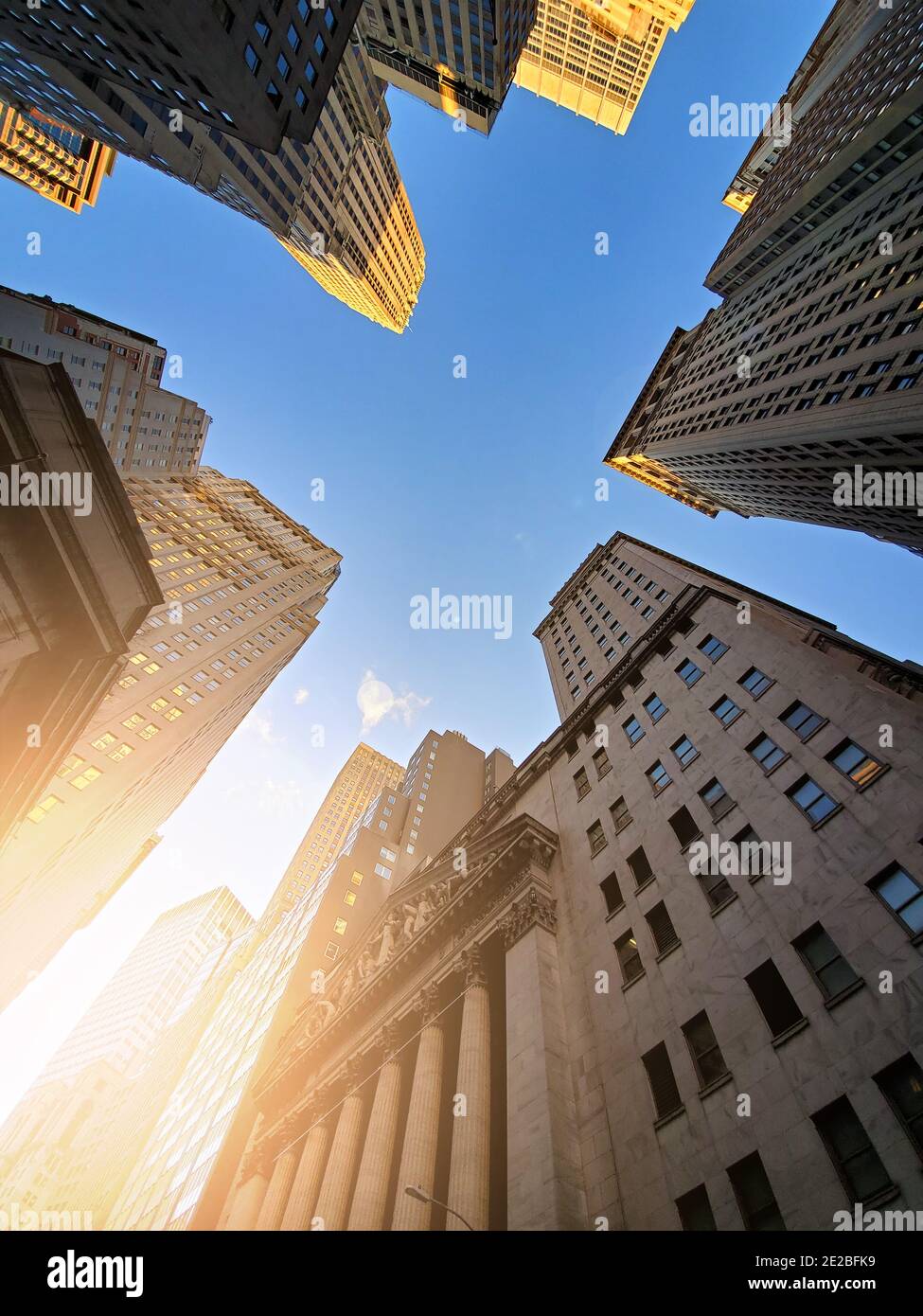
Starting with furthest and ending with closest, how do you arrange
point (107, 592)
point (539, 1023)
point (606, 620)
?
point (606, 620), point (539, 1023), point (107, 592)

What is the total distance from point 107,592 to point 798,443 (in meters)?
55.0

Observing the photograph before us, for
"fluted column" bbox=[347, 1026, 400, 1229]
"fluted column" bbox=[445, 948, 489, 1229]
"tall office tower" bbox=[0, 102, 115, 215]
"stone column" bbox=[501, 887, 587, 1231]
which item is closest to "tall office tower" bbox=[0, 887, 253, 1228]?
"fluted column" bbox=[347, 1026, 400, 1229]

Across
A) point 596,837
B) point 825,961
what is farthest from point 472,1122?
point 825,961

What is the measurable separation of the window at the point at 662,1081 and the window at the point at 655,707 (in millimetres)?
18308

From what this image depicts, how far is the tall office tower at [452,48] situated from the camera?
70312mm

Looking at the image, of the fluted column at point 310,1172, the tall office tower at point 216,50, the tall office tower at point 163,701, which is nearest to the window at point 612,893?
the fluted column at point 310,1172

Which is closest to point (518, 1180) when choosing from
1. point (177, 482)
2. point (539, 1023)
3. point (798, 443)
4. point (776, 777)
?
point (539, 1023)

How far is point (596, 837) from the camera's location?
118 ft

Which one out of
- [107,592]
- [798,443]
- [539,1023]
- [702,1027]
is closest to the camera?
[702,1027]

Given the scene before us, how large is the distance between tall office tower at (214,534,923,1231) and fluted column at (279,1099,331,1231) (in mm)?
196

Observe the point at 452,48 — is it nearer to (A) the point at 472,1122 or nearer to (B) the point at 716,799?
(B) the point at 716,799

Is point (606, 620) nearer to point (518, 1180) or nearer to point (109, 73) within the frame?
point (518, 1180)

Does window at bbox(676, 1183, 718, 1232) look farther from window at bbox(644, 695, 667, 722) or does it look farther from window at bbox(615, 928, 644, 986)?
window at bbox(644, 695, 667, 722)

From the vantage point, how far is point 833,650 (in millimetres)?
29781
